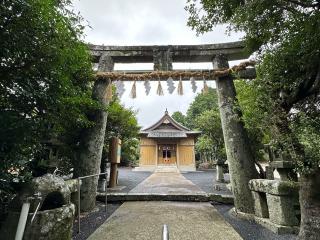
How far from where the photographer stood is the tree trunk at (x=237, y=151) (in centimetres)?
519

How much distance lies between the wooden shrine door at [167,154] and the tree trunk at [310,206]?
23.1m

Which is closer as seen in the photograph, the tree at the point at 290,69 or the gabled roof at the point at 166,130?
the tree at the point at 290,69

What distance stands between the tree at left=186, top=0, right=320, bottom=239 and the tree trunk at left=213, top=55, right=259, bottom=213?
1367 mm

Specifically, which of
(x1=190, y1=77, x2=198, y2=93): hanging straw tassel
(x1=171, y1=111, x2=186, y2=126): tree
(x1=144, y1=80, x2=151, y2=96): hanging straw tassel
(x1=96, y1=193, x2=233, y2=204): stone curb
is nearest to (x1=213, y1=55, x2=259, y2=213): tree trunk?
(x1=190, y1=77, x2=198, y2=93): hanging straw tassel

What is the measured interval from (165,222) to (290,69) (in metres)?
3.63

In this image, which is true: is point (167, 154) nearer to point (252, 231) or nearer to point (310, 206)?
point (252, 231)

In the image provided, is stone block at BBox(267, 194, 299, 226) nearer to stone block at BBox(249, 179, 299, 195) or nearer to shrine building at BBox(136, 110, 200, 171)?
stone block at BBox(249, 179, 299, 195)

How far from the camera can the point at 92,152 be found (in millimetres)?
5789

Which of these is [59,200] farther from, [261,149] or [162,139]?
[162,139]

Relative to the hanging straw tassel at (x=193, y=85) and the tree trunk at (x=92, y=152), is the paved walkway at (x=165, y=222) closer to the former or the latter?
the tree trunk at (x=92, y=152)

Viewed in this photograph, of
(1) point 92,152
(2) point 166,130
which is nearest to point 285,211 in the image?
(1) point 92,152

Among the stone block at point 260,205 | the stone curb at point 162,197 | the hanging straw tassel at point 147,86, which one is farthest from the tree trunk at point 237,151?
the hanging straw tassel at point 147,86

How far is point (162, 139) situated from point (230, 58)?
1991cm

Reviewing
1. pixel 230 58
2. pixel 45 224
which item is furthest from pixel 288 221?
pixel 230 58
